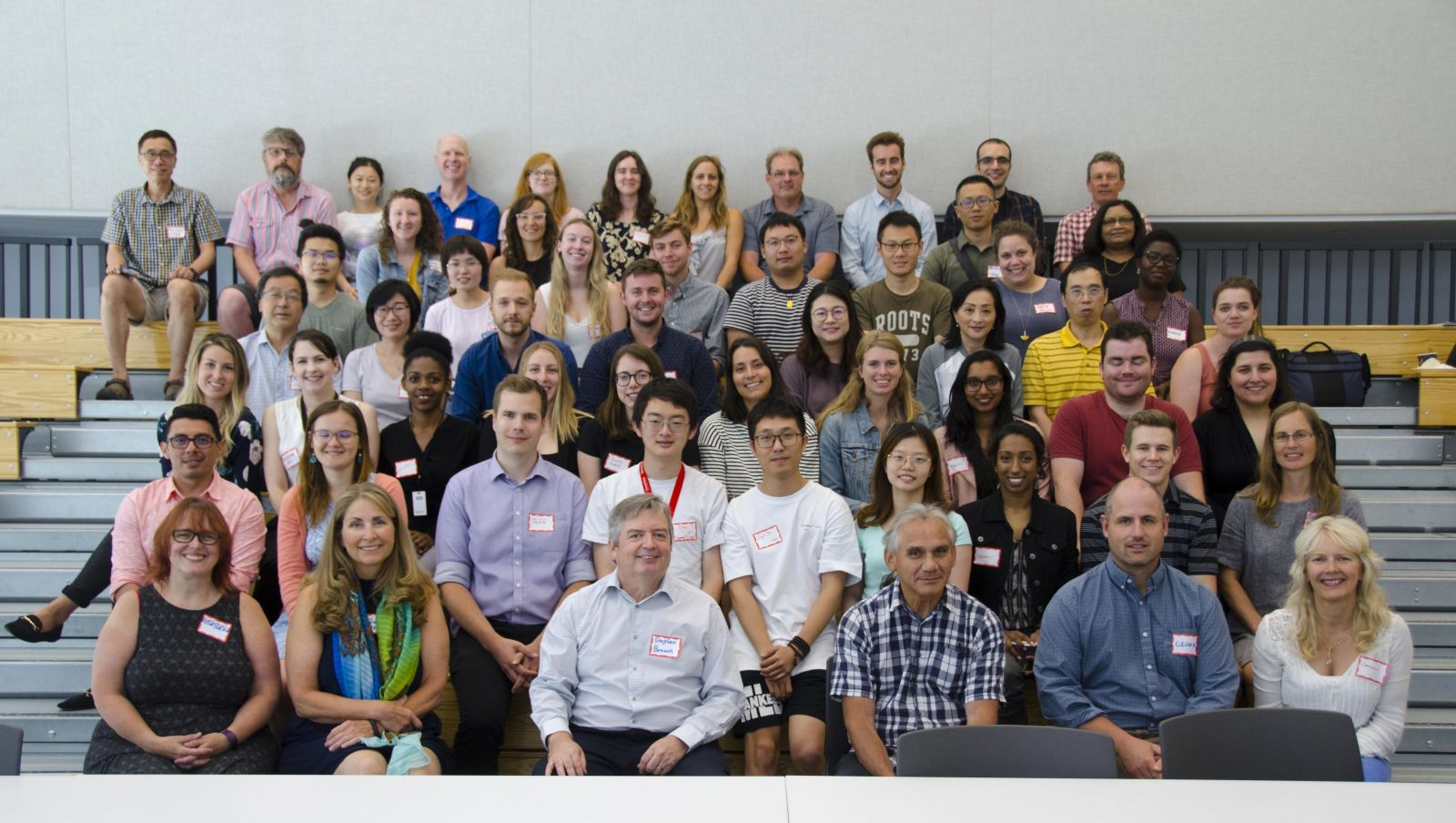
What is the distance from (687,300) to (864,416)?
1417mm

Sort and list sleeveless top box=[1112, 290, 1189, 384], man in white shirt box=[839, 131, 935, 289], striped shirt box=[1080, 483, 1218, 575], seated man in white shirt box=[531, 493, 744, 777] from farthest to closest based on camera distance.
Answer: man in white shirt box=[839, 131, 935, 289] < sleeveless top box=[1112, 290, 1189, 384] < striped shirt box=[1080, 483, 1218, 575] < seated man in white shirt box=[531, 493, 744, 777]

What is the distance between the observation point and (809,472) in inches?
157

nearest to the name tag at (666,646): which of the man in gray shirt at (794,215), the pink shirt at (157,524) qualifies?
the pink shirt at (157,524)

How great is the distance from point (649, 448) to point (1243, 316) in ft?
7.91

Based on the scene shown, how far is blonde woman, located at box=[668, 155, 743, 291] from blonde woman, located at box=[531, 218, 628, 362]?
986 mm

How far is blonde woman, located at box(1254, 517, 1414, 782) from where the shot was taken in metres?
3.00

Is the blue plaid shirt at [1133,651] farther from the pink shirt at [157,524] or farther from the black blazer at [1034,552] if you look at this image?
the pink shirt at [157,524]

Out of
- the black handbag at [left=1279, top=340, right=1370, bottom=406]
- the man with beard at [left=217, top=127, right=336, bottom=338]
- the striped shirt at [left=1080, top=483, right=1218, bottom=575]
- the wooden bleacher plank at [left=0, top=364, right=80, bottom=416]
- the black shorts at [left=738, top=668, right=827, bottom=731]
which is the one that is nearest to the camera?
the black shorts at [left=738, top=668, right=827, bottom=731]

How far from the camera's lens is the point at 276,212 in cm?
A: 650

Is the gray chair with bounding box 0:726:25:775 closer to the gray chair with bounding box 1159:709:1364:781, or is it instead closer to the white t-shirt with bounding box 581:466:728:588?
the white t-shirt with bounding box 581:466:728:588

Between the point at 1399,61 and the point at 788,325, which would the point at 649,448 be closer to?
the point at 788,325

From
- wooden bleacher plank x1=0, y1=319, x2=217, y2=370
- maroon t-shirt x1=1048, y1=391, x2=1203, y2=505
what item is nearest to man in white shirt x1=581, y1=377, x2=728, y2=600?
maroon t-shirt x1=1048, y1=391, x2=1203, y2=505

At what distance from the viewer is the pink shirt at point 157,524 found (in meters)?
3.61

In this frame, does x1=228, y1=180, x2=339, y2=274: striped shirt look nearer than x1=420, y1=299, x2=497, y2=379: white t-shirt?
No
